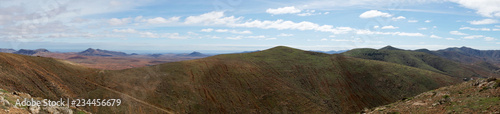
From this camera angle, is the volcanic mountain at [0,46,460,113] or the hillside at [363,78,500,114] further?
the volcanic mountain at [0,46,460,113]

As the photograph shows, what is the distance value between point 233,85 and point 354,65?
59.3m

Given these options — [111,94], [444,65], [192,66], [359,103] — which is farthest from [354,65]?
[444,65]

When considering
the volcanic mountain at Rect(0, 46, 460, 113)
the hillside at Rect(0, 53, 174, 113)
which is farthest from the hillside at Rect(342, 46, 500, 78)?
the hillside at Rect(0, 53, 174, 113)

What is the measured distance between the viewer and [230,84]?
2832 inches

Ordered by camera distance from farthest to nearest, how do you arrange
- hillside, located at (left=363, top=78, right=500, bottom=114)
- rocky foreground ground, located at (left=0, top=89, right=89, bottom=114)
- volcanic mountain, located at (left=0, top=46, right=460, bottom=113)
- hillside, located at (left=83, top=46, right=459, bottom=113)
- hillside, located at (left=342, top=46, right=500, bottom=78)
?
1. hillside, located at (left=342, top=46, right=500, bottom=78)
2. hillside, located at (left=83, top=46, right=459, bottom=113)
3. volcanic mountain, located at (left=0, top=46, right=460, bottom=113)
4. hillside, located at (left=363, top=78, right=500, bottom=114)
5. rocky foreground ground, located at (left=0, top=89, right=89, bottom=114)

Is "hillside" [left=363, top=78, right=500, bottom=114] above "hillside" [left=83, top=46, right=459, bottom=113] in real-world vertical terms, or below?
above

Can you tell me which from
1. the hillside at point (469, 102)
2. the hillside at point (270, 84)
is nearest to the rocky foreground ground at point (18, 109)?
the hillside at point (270, 84)

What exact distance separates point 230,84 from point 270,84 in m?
13.4

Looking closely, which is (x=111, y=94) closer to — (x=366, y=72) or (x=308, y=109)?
(x=308, y=109)

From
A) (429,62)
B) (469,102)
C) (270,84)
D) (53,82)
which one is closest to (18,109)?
(53,82)

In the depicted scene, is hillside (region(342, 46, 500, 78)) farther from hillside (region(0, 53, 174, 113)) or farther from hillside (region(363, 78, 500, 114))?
hillside (region(0, 53, 174, 113))

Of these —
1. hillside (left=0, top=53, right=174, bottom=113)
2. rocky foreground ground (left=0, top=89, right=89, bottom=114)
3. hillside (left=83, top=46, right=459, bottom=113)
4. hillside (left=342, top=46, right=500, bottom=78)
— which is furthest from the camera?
hillside (left=342, top=46, right=500, bottom=78)

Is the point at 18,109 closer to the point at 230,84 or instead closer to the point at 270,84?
the point at 230,84

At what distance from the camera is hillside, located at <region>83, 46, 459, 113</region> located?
6147cm
